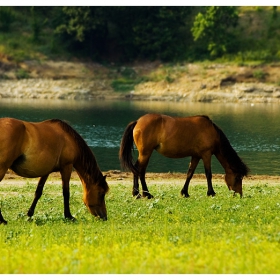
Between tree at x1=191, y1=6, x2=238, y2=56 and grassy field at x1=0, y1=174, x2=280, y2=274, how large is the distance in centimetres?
7205

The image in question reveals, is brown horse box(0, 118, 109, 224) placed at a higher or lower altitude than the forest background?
higher

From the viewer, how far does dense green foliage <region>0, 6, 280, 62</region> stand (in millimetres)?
90062

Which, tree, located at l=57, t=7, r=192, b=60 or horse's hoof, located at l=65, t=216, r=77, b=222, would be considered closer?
horse's hoof, located at l=65, t=216, r=77, b=222

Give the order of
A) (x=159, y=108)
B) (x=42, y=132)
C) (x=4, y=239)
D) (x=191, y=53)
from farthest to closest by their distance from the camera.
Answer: (x=191, y=53)
(x=159, y=108)
(x=42, y=132)
(x=4, y=239)

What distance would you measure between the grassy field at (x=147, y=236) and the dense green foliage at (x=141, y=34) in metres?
72.9

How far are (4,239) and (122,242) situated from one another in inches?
90.9

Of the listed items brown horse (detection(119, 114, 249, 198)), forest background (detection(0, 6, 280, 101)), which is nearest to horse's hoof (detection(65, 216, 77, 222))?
brown horse (detection(119, 114, 249, 198))

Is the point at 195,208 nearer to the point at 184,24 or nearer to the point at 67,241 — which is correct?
the point at 67,241

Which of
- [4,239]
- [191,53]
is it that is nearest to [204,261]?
[4,239]

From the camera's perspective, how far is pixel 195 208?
51.3 ft

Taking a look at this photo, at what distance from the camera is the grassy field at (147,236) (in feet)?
29.0

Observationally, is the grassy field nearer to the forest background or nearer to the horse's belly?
the horse's belly

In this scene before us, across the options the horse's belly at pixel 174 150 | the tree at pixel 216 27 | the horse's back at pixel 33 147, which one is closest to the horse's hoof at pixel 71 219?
the horse's back at pixel 33 147

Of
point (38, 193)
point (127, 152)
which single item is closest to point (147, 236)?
point (38, 193)
